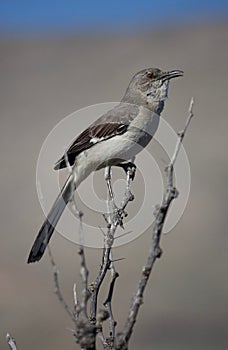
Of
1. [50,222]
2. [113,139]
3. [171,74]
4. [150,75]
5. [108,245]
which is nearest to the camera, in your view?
[108,245]

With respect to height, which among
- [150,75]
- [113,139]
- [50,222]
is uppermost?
[150,75]

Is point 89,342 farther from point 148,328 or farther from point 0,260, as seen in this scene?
point 0,260

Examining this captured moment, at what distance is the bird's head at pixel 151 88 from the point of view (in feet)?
23.1

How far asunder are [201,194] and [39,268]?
387cm

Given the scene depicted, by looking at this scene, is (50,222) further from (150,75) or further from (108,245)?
(150,75)

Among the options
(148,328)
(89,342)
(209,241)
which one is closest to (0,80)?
(209,241)

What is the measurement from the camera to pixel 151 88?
7.10 meters

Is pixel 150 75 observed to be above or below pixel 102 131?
above

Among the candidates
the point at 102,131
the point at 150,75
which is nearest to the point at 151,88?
the point at 150,75

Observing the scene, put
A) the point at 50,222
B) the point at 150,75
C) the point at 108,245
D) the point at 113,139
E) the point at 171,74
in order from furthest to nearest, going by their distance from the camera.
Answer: the point at 150,75 < the point at 171,74 < the point at 113,139 < the point at 50,222 < the point at 108,245

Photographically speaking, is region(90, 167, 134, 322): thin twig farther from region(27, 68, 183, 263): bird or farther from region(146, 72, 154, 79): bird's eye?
region(146, 72, 154, 79): bird's eye

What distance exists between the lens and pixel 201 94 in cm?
2489

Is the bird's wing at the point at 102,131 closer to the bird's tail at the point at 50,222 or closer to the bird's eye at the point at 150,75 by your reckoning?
the bird's eye at the point at 150,75

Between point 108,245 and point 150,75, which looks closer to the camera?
point 108,245
